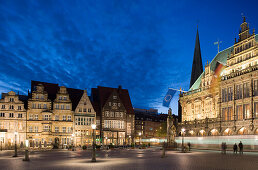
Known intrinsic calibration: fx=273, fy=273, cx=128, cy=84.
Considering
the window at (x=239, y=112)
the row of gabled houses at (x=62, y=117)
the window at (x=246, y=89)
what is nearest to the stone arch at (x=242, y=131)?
the window at (x=239, y=112)

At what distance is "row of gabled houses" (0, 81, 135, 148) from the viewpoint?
57.4m

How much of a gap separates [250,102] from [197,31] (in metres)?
58.3

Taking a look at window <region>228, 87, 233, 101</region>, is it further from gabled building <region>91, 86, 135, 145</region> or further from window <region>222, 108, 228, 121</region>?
gabled building <region>91, 86, 135, 145</region>

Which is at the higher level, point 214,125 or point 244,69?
point 244,69

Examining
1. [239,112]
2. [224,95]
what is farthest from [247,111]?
[224,95]

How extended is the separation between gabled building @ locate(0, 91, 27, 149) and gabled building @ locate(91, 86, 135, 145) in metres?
18.4

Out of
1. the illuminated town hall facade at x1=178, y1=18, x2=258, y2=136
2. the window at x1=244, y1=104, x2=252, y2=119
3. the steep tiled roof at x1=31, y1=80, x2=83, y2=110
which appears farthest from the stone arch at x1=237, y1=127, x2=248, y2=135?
the steep tiled roof at x1=31, y1=80, x2=83, y2=110

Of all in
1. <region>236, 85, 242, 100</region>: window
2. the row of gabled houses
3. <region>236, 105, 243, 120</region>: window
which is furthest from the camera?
the row of gabled houses

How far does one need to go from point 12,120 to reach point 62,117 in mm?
10665

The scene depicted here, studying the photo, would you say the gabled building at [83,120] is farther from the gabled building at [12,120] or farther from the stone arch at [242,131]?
the stone arch at [242,131]

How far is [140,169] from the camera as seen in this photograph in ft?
50.7

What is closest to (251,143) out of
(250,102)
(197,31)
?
(250,102)

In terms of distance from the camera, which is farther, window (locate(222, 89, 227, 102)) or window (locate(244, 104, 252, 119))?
window (locate(222, 89, 227, 102))

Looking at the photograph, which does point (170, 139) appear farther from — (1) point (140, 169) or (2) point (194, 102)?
(1) point (140, 169)
